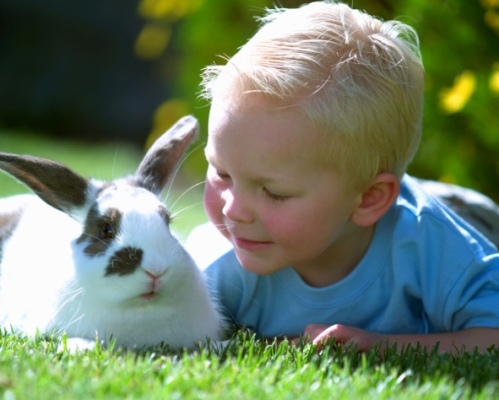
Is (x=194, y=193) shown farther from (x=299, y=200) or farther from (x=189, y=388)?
(x=189, y=388)

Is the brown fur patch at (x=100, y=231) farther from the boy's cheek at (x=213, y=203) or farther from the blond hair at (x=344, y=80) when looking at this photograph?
the blond hair at (x=344, y=80)

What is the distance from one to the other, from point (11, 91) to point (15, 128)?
0.70 m

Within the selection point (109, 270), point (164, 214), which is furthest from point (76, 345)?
point (164, 214)

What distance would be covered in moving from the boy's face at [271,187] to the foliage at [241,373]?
0.40m

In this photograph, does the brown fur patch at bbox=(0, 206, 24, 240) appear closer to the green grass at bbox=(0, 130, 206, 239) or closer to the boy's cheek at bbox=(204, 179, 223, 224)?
the boy's cheek at bbox=(204, 179, 223, 224)

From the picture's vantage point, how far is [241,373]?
2193mm

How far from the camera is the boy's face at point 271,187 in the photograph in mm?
2721

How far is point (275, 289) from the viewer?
3.30 meters

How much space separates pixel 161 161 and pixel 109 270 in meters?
0.57

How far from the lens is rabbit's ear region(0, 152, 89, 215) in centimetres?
274

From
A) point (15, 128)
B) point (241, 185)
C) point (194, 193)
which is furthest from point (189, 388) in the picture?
point (15, 128)

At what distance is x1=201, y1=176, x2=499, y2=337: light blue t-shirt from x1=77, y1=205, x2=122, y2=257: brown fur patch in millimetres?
694

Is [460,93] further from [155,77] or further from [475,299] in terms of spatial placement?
[155,77]

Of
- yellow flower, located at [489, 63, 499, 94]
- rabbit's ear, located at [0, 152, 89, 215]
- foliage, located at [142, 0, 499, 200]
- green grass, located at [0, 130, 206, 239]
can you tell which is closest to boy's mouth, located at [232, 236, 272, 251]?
rabbit's ear, located at [0, 152, 89, 215]
